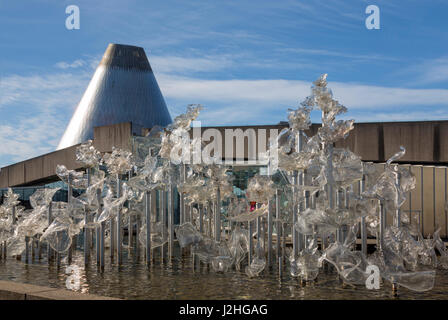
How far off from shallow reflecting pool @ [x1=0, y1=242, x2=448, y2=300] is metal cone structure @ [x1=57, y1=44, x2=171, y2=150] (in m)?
23.9

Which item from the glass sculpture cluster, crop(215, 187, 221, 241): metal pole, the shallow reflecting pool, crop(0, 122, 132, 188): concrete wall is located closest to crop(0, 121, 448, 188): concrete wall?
crop(0, 122, 132, 188): concrete wall

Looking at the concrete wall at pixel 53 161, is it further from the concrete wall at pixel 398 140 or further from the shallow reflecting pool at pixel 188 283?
the shallow reflecting pool at pixel 188 283

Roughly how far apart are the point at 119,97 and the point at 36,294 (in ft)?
89.5

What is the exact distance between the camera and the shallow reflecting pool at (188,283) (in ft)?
16.8

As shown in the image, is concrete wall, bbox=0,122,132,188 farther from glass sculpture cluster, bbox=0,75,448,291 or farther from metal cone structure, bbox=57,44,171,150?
metal cone structure, bbox=57,44,171,150

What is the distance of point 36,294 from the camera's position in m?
4.71

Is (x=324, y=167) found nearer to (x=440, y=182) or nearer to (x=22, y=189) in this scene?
(x=440, y=182)

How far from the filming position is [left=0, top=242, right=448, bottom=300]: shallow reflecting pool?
5.12 metres

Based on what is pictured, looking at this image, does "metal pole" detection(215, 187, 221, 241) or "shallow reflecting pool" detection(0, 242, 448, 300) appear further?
"metal pole" detection(215, 187, 221, 241)

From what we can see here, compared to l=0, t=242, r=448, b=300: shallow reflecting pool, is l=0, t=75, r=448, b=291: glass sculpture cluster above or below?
above

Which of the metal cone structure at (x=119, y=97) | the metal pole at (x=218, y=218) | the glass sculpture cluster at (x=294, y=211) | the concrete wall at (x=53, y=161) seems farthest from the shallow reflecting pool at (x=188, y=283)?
the metal cone structure at (x=119, y=97)

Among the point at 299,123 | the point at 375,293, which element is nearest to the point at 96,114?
the point at 299,123

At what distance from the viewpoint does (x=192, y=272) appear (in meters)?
6.48

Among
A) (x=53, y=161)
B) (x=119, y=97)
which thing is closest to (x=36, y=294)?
(x=53, y=161)
